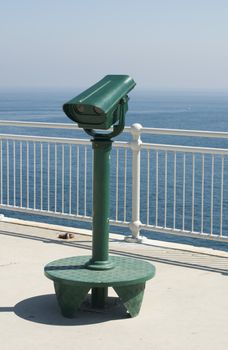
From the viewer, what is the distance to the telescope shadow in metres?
5.51

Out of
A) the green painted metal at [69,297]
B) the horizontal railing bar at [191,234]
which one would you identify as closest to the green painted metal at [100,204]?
the green painted metal at [69,297]

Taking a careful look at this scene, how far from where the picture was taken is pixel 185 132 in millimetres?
8094

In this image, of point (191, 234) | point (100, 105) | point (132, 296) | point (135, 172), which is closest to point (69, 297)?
point (132, 296)

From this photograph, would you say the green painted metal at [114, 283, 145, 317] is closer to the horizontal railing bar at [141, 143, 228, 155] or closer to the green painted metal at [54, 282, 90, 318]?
the green painted metal at [54, 282, 90, 318]

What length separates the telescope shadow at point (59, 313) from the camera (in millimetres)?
5512

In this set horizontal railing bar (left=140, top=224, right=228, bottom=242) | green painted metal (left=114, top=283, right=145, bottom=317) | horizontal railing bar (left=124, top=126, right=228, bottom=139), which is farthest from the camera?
horizontal railing bar (left=140, top=224, right=228, bottom=242)

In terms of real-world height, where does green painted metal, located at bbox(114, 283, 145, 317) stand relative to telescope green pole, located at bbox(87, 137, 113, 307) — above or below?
below

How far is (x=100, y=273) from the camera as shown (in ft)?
18.5

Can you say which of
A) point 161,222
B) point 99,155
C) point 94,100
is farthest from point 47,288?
point 161,222

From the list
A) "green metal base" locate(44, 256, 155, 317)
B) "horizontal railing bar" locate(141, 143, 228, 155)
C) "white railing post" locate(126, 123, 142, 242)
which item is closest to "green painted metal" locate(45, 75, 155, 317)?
"green metal base" locate(44, 256, 155, 317)

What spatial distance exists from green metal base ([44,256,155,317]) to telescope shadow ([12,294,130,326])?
7cm

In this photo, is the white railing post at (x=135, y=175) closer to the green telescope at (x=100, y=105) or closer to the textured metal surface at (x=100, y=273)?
the textured metal surface at (x=100, y=273)

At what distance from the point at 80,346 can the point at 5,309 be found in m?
0.99

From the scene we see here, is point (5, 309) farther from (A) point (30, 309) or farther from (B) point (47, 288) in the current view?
(B) point (47, 288)
